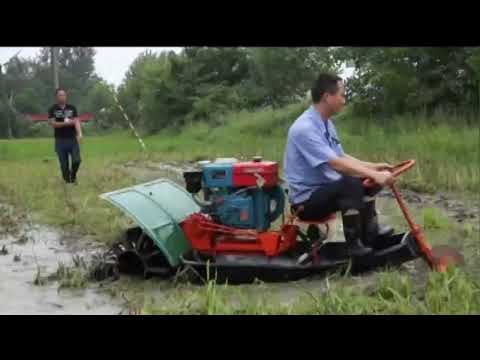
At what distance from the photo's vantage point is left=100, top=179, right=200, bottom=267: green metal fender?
587cm

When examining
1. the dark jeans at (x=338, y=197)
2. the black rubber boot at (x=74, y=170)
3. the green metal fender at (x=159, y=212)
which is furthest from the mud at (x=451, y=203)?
the black rubber boot at (x=74, y=170)

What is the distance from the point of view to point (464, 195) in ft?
30.9

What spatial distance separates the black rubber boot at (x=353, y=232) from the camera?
5.48 metres

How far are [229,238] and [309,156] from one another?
3.24 ft

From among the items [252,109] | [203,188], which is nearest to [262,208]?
[203,188]

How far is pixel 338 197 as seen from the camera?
18.0ft

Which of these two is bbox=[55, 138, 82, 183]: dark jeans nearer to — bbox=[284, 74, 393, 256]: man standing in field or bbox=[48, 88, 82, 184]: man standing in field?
bbox=[48, 88, 82, 184]: man standing in field

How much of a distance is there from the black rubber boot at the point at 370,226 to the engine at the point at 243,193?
0.68 m

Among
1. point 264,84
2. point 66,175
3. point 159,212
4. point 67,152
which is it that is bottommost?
point 66,175

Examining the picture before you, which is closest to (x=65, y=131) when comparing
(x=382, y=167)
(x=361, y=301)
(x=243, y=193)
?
(x=243, y=193)

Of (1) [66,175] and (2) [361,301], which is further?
(1) [66,175]

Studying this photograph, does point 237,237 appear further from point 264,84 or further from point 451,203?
point 264,84

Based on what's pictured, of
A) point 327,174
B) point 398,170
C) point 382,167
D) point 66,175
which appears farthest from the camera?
point 66,175

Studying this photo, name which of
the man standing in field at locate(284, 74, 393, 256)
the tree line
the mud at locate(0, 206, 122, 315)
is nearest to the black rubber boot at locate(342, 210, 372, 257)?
the man standing in field at locate(284, 74, 393, 256)
